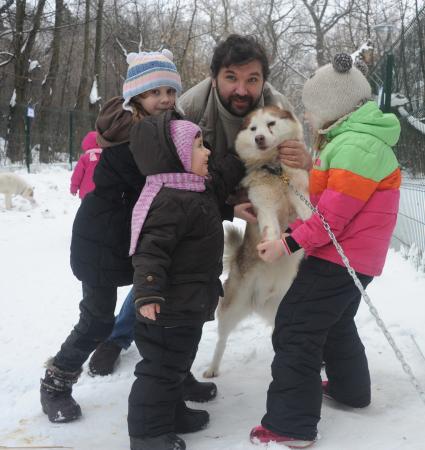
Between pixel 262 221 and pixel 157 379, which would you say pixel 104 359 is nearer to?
pixel 157 379

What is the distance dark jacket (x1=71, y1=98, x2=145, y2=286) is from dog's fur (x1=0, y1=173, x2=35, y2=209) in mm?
8069

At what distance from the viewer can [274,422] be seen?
6.99ft

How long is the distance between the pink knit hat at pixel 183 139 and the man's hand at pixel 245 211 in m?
0.63

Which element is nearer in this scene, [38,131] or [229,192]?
[229,192]

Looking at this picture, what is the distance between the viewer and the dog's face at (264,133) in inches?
103

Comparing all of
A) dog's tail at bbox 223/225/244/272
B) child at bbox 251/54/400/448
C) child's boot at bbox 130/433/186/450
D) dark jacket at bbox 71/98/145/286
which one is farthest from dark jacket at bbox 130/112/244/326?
dog's tail at bbox 223/225/244/272

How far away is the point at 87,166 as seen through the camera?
5660 mm

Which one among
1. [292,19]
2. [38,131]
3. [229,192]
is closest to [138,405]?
[229,192]

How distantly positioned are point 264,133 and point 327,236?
2.38ft

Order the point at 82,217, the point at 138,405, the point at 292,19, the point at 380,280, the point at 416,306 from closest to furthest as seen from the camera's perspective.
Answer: the point at 138,405, the point at 82,217, the point at 416,306, the point at 380,280, the point at 292,19

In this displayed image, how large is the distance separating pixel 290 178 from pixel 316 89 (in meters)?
0.53

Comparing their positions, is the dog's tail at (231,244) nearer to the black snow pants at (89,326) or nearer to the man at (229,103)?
the man at (229,103)

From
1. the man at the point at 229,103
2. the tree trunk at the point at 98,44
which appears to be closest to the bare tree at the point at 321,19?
the tree trunk at the point at 98,44

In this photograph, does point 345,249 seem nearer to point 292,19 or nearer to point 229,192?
point 229,192
